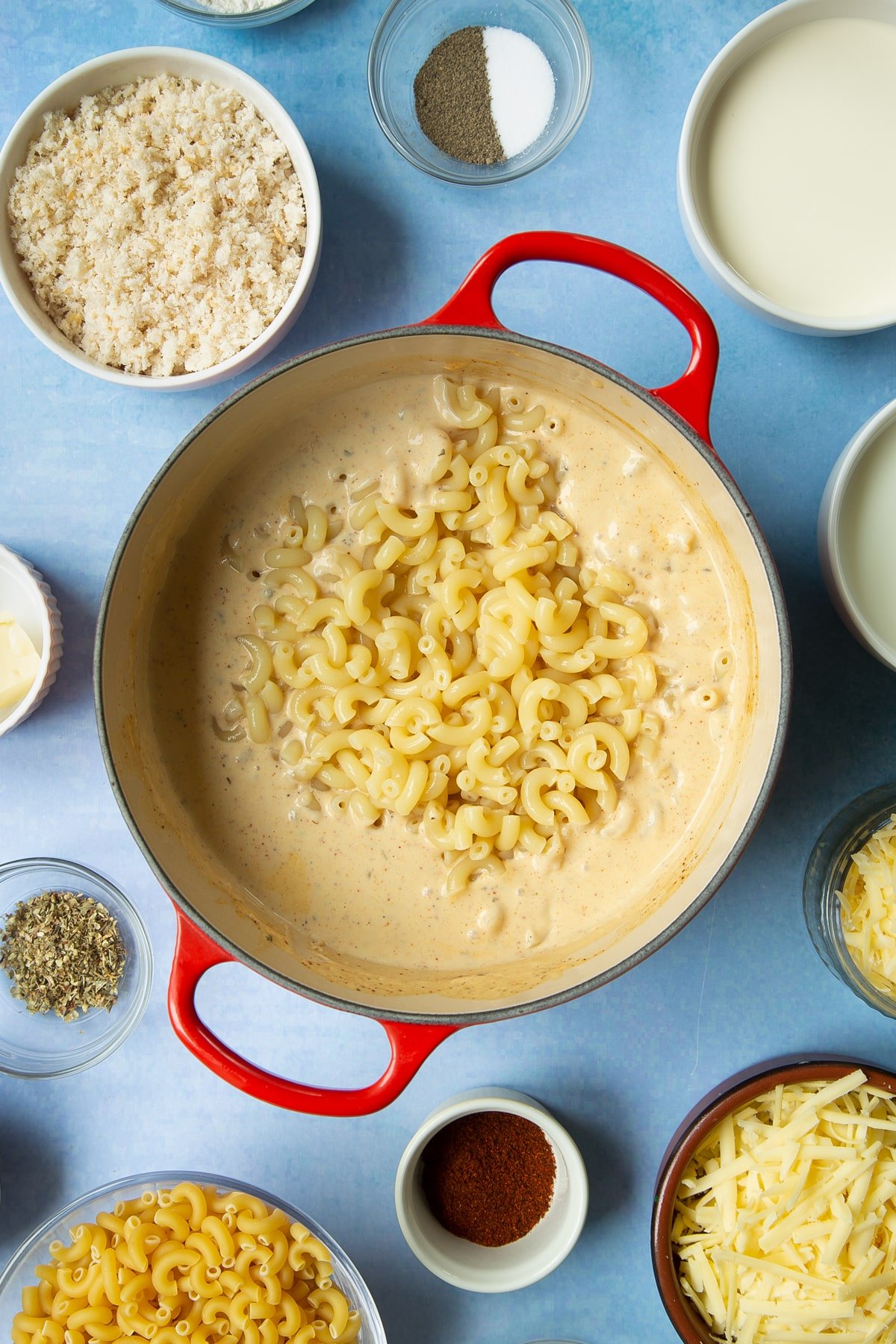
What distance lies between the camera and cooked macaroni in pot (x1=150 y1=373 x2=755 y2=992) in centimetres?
146

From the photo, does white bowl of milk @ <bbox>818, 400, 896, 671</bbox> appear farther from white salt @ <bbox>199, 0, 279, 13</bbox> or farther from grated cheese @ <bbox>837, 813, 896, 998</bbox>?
white salt @ <bbox>199, 0, 279, 13</bbox>

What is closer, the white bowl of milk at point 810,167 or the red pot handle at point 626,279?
the red pot handle at point 626,279

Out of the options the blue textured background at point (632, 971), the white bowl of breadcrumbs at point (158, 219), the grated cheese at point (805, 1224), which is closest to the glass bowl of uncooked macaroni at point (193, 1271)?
the blue textured background at point (632, 971)

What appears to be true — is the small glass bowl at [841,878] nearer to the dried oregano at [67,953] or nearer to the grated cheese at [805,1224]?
the grated cheese at [805,1224]

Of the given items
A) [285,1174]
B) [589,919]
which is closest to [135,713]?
[589,919]

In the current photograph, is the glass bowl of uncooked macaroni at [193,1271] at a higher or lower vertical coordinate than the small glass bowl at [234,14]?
lower

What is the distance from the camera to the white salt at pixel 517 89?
163 centimetres

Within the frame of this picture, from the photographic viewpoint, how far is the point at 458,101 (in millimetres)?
1636

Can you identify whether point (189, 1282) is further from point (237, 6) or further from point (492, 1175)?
point (237, 6)

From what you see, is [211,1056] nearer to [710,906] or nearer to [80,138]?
[710,906]

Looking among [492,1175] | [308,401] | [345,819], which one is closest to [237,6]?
[308,401]

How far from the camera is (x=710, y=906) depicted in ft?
5.46

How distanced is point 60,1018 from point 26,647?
26.3 inches

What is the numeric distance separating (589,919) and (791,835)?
40 cm
